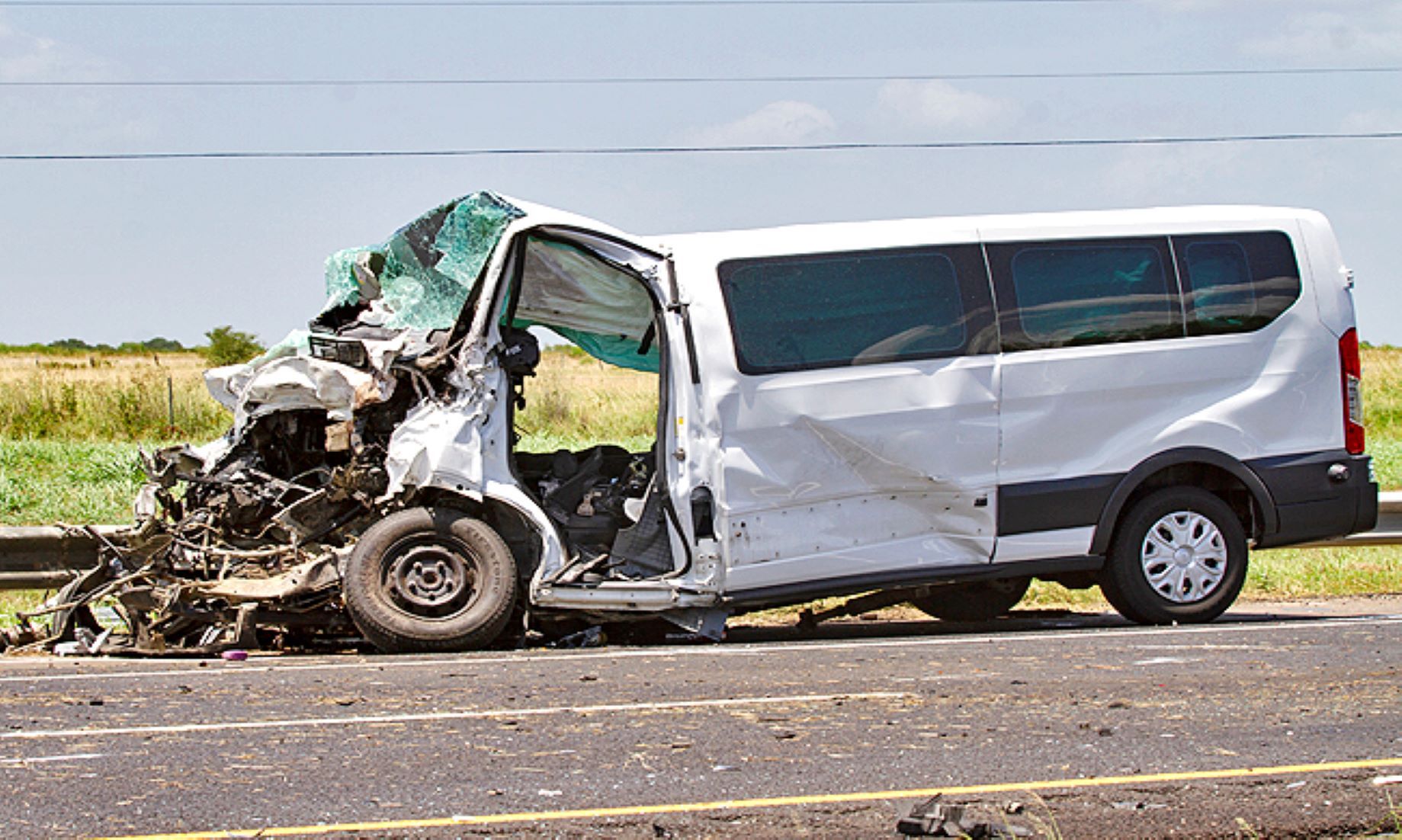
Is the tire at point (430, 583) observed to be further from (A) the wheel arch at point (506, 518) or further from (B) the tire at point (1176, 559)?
(B) the tire at point (1176, 559)

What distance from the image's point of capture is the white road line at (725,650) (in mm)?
7738

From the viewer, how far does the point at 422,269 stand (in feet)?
29.5

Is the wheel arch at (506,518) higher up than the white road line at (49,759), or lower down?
higher up

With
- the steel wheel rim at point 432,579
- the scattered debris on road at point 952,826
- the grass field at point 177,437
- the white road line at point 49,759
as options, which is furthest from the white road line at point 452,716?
the grass field at point 177,437

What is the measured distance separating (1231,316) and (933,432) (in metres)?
1.91

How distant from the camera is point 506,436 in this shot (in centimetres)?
866

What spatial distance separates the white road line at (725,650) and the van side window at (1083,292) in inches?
62.9

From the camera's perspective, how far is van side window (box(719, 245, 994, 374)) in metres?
8.51

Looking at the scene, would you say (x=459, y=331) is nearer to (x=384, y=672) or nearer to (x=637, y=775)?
(x=384, y=672)

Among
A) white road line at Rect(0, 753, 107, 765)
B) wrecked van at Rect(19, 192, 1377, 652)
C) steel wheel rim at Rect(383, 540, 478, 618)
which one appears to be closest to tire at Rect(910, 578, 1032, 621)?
wrecked van at Rect(19, 192, 1377, 652)

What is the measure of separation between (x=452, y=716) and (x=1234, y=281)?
17.0ft

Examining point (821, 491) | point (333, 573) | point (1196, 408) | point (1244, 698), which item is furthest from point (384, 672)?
point (1196, 408)

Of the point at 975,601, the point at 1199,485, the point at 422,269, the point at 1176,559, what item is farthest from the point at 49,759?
the point at 1199,485

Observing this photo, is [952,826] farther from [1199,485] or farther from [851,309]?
[1199,485]
